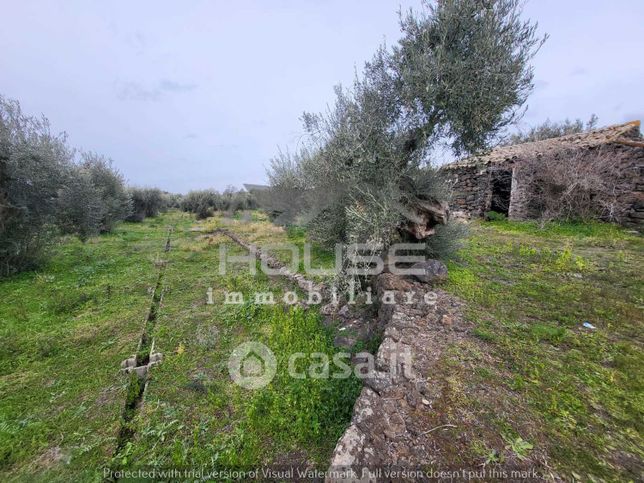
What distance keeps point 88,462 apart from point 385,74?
21.2ft

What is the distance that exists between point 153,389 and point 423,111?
18.4 feet

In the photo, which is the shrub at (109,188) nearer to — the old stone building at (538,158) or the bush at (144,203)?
the bush at (144,203)

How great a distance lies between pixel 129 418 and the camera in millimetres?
2846

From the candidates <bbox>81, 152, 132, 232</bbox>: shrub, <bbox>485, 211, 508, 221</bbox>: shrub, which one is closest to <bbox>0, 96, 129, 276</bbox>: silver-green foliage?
<bbox>81, 152, 132, 232</bbox>: shrub

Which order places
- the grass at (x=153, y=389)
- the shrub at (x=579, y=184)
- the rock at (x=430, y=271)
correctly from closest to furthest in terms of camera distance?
the grass at (x=153, y=389) → the rock at (x=430, y=271) → the shrub at (x=579, y=184)

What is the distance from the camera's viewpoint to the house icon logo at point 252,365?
3.29 metres

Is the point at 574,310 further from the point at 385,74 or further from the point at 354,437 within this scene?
the point at 385,74

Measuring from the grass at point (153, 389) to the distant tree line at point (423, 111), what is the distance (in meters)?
2.51

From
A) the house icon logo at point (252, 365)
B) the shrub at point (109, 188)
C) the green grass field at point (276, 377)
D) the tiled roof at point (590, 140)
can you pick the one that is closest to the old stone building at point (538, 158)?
the tiled roof at point (590, 140)

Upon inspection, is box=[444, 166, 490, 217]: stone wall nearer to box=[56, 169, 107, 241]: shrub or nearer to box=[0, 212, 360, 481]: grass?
box=[0, 212, 360, 481]: grass

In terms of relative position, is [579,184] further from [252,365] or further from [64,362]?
[64,362]

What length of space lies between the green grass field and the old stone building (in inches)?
123

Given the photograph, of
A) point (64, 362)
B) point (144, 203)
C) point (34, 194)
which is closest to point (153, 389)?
point (64, 362)

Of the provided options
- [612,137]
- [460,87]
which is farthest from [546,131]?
[460,87]
